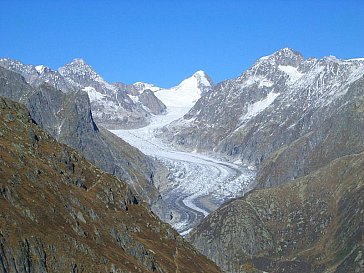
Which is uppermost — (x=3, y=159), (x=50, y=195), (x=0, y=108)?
(x=0, y=108)

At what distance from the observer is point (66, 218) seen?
9381cm

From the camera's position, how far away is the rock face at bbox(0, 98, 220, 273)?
261 ft

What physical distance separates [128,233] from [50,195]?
18045 mm

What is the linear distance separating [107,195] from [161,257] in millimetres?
21163

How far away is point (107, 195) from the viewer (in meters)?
126

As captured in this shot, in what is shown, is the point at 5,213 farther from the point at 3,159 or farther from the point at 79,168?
the point at 79,168

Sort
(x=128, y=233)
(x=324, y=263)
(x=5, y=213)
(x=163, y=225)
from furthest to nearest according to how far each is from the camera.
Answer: (x=324, y=263), (x=163, y=225), (x=128, y=233), (x=5, y=213)

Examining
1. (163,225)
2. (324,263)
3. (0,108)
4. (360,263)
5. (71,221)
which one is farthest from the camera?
(324,263)

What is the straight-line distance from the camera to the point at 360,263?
174250mm

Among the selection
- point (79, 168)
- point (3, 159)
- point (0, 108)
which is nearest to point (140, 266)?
point (3, 159)

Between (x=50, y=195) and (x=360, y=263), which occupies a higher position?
(x=50, y=195)

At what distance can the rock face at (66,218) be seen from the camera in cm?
7956

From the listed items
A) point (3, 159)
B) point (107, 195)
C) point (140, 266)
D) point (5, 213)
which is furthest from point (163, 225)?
point (5, 213)

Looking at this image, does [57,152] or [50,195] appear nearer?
[50,195]
